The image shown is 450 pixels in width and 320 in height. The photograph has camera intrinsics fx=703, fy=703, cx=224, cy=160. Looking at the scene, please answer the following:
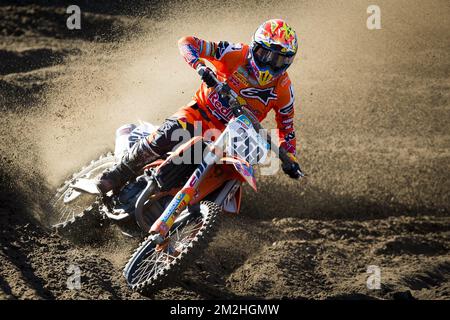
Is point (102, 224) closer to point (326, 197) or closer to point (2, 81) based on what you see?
point (326, 197)

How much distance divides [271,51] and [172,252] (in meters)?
2.27

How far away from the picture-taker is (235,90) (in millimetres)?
7551

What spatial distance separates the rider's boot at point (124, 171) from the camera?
768 cm

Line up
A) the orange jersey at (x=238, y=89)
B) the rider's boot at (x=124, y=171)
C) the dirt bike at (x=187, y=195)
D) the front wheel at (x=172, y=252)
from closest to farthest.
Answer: the front wheel at (x=172, y=252)
the dirt bike at (x=187, y=195)
the orange jersey at (x=238, y=89)
the rider's boot at (x=124, y=171)

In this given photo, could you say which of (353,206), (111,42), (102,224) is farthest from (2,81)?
(353,206)

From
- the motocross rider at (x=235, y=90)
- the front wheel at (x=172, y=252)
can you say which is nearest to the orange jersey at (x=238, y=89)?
the motocross rider at (x=235, y=90)

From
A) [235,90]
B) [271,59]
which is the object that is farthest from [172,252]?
[271,59]

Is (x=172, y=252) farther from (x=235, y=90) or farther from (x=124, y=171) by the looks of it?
(x=235, y=90)

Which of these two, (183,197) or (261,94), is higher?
(261,94)

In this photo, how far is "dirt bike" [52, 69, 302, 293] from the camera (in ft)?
21.6

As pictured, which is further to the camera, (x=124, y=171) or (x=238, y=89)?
(x=124, y=171)

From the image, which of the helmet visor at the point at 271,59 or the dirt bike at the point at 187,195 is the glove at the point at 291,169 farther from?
the helmet visor at the point at 271,59

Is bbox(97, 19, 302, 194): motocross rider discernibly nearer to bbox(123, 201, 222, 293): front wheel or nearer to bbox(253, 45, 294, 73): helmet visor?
bbox(253, 45, 294, 73): helmet visor

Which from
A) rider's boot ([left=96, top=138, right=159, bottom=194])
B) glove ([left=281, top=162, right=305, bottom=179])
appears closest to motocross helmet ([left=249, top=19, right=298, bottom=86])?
glove ([left=281, top=162, right=305, bottom=179])
